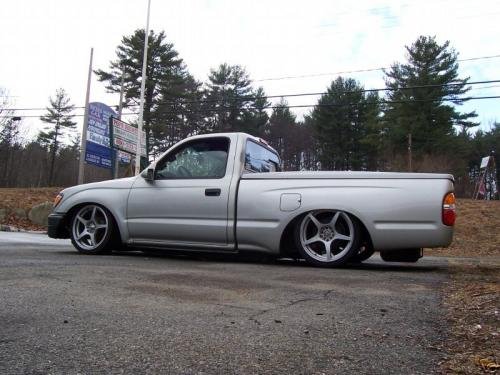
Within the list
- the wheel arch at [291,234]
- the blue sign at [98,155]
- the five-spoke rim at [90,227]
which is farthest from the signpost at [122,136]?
the wheel arch at [291,234]

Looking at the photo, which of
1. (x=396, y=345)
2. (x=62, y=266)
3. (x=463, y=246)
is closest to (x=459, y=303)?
(x=396, y=345)

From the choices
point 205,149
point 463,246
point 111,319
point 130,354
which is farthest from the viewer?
point 463,246

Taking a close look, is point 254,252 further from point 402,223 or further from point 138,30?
point 138,30

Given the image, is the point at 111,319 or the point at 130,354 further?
the point at 111,319

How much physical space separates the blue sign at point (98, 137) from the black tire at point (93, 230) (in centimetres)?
2164

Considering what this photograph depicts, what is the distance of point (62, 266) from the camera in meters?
5.64

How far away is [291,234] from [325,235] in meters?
0.44

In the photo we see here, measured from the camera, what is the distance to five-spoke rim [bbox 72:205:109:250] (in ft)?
24.3

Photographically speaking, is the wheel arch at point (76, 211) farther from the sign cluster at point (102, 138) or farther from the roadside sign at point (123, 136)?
the sign cluster at point (102, 138)

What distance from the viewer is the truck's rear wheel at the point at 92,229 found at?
7316mm

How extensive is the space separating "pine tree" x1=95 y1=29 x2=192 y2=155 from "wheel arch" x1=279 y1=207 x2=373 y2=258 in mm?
39832

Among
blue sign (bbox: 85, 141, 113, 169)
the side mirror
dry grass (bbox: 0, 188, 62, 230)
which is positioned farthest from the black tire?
blue sign (bbox: 85, 141, 113, 169)

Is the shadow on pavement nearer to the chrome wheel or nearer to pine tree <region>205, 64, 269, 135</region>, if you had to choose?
the chrome wheel

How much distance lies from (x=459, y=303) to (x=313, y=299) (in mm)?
1103
